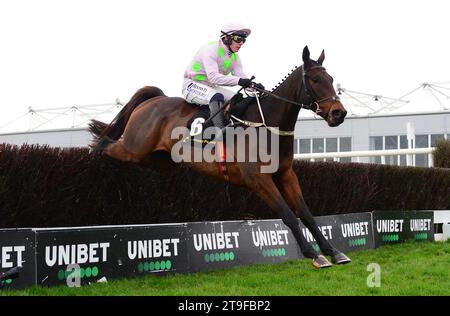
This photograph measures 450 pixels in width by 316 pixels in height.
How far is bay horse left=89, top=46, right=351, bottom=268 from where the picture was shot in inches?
226

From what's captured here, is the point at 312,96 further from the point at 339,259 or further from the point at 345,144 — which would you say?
the point at 345,144

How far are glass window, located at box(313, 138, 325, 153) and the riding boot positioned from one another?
1824cm

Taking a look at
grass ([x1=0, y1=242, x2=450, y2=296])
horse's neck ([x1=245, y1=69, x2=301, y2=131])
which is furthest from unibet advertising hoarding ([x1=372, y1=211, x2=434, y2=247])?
horse's neck ([x1=245, y1=69, x2=301, y2=131])

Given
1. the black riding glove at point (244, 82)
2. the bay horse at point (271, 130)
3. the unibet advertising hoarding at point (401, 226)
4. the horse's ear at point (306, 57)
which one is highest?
the horse's ear at point (306, 57)

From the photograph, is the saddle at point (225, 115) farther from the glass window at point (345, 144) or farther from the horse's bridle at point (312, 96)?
the glass window at point (345, 144)

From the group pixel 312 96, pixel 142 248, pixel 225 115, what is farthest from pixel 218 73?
pixel 142 248

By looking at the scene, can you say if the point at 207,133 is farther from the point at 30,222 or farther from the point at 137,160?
the point at 30,222

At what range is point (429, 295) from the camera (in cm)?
539

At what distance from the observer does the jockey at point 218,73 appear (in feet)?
20.8

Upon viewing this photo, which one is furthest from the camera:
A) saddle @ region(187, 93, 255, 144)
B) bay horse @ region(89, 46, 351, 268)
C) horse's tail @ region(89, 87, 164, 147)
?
horse's tail @ region(89, 87, 164, 147)

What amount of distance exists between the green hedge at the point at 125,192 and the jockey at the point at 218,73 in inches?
46.9

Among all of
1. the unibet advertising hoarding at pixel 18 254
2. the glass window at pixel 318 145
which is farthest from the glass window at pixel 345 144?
the unibet advertising hoarding at pixel 18 254

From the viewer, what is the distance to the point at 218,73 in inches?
251

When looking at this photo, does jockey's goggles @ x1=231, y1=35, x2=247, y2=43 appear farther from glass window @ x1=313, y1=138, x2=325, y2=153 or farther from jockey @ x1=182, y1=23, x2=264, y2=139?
glass window @ x1=313, y1=138, x2=325, y2=153
